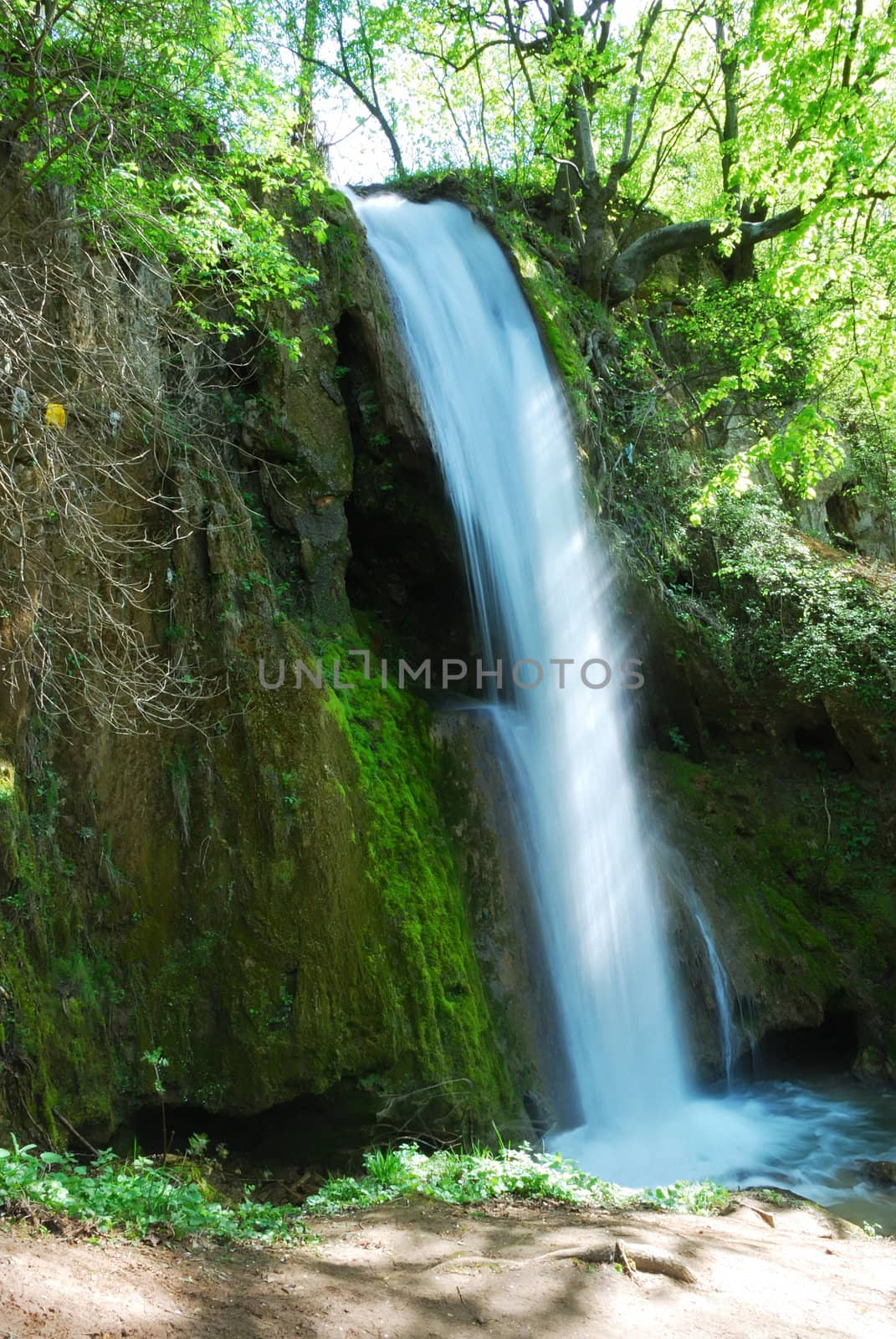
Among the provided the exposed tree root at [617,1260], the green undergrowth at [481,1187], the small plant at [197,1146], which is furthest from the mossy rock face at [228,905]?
the exposed tree root at [617,1260]

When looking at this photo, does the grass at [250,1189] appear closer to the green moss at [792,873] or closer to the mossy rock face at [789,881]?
the mossy rock face at [789,881]

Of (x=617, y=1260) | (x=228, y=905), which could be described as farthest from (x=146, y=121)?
(x=617, y=1260)

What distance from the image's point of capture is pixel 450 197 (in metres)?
12.2

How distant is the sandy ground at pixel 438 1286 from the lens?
9.27 ft

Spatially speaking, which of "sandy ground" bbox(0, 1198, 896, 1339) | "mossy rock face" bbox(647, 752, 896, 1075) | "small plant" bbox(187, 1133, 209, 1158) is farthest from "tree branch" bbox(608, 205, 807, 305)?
"sandy ground" bbox(0, 1198, 896, 1339)

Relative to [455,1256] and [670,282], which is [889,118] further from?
[455,1256]

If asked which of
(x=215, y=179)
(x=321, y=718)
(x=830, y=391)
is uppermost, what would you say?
(x=830, y=391)

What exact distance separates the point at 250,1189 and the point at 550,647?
594cm

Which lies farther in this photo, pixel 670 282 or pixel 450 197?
pixel 670 282

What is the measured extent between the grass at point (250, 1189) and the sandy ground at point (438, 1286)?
22cm

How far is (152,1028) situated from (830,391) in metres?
15.7

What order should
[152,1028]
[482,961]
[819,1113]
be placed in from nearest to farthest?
[152,1028] → [482,961] → [819,1113]

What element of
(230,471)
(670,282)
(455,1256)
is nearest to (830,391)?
(670,282)

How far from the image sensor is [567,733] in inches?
377
